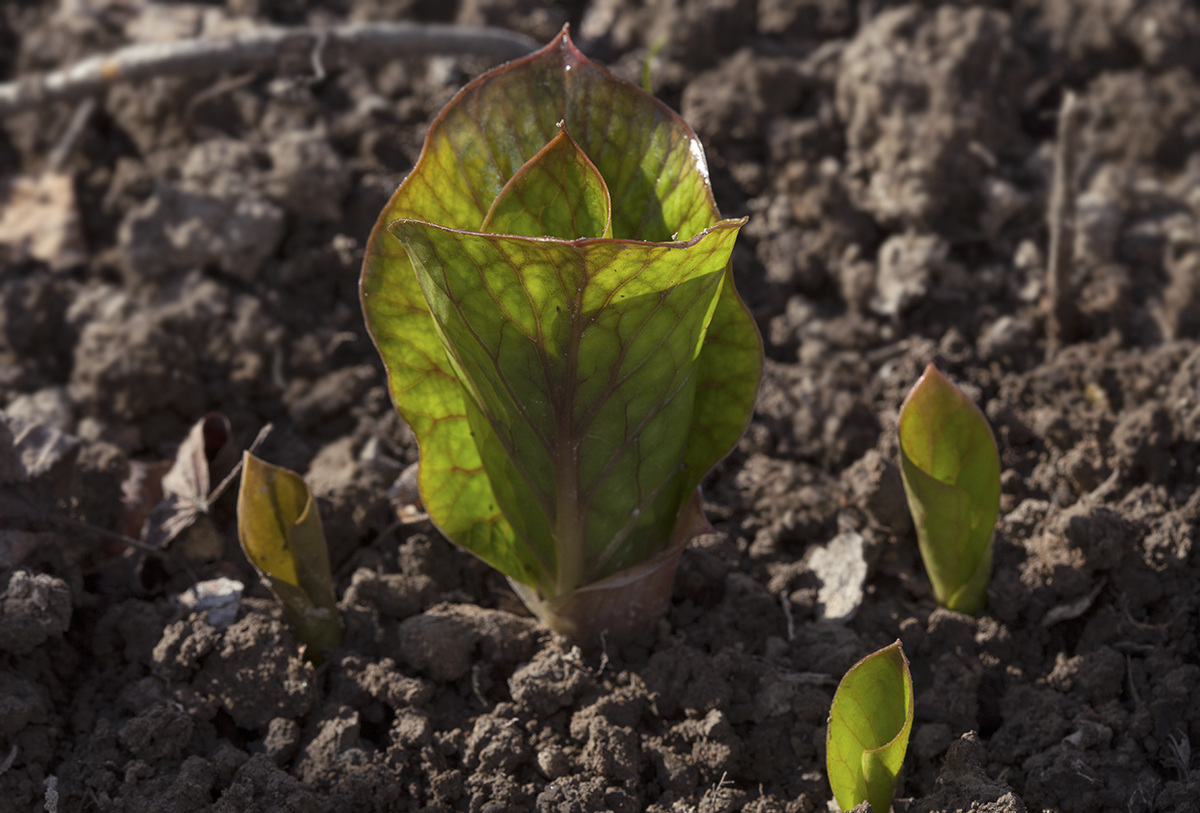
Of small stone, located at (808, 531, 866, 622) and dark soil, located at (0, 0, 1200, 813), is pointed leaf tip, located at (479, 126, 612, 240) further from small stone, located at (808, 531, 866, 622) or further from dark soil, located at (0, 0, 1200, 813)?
small stone, located at (808, 531, 866, 622)

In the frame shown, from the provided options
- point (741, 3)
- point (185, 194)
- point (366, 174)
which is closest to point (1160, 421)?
point (741, 3)

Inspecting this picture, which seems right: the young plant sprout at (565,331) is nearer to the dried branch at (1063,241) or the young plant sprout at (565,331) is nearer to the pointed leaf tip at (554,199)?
the pointed leaf tip at (554,199)

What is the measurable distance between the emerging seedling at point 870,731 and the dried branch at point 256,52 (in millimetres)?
2044

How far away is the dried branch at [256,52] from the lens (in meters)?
2.73

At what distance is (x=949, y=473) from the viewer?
179 centimetres

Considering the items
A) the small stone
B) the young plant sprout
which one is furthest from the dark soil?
the young plant sprout

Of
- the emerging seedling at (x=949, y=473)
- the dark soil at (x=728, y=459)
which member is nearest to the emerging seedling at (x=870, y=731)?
the dark soil at (x=728, y=459)

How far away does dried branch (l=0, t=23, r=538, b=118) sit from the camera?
273 centimetres

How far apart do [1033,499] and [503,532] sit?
1123 mm

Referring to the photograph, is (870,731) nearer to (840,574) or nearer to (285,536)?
(840,574)

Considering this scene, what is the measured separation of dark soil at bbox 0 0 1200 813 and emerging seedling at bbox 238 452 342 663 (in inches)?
4.5

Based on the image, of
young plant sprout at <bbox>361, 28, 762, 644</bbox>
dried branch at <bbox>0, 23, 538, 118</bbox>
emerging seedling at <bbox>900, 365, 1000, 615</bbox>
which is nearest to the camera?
young plant sprout at <bbox>361, 28, 762, 644</bbox>

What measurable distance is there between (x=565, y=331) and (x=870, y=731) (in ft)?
2.52

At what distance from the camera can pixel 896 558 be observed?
6.89ft
